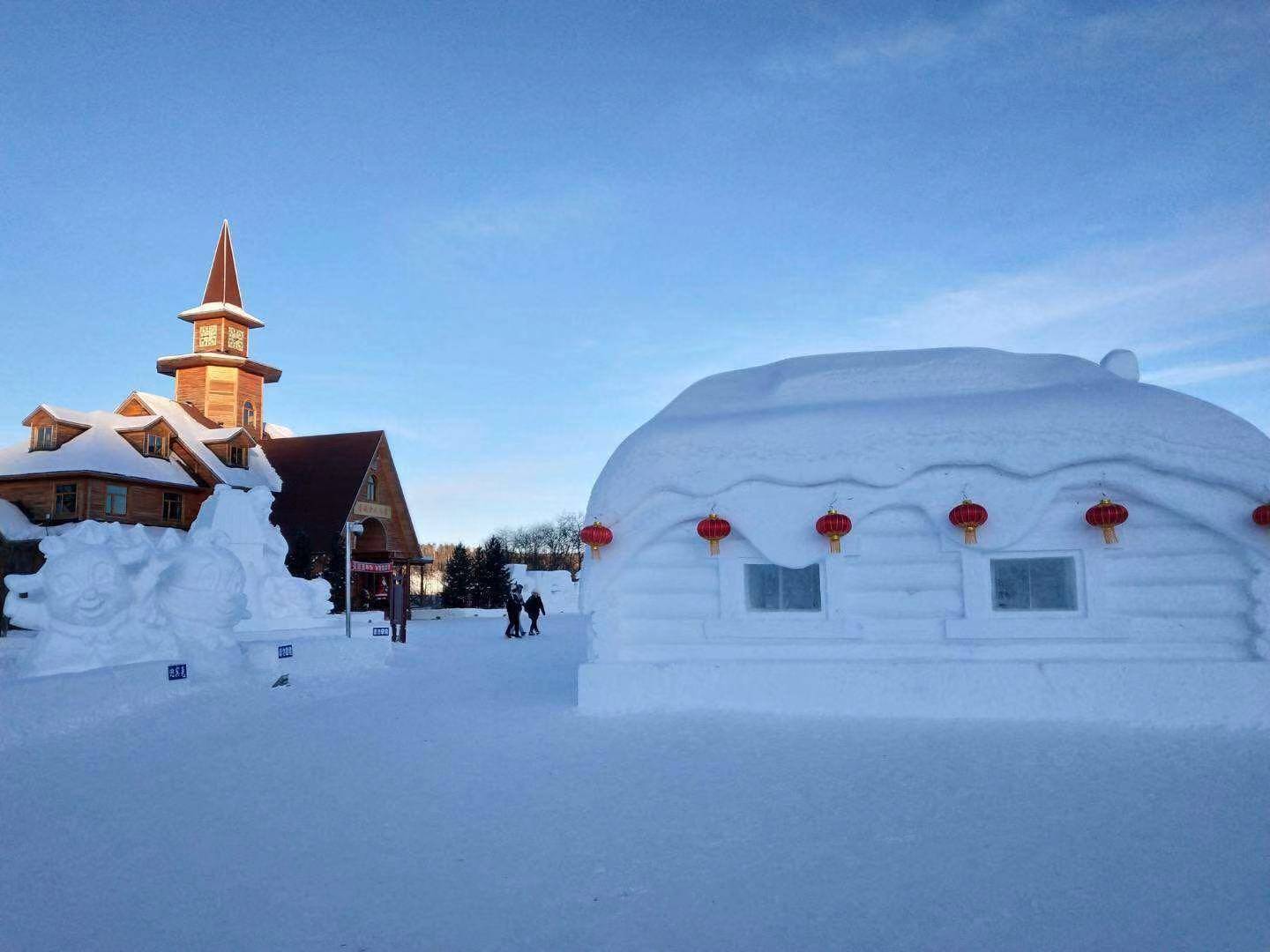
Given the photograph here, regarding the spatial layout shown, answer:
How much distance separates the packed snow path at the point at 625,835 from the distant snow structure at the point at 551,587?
83.4 ft

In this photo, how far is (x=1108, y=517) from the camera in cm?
809

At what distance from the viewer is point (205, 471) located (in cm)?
2856

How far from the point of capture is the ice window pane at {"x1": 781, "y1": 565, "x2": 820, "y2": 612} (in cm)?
910

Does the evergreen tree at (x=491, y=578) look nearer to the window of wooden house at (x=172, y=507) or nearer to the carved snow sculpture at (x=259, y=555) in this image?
the window of wooden house at (x=172, y=507)

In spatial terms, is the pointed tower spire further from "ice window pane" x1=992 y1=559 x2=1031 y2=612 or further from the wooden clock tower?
"ice window pane" x1=992 y1=559 x2=1031 y2=612

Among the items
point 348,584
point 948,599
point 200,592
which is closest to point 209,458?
point 348,584

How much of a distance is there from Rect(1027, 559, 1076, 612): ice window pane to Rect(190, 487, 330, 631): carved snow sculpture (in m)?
13.1

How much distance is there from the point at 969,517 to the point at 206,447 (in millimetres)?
28812

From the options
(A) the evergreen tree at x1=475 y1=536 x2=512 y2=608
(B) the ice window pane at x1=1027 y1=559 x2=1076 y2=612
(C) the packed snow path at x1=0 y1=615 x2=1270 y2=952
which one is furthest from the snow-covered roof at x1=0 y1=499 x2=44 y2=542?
(B) the ice window pane at x1=1027 y1=559 x2=1076 y2=612

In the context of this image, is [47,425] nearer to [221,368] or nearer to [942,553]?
[221,368]

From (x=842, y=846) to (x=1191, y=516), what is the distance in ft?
18.1

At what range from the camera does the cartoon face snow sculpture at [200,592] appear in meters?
10.3

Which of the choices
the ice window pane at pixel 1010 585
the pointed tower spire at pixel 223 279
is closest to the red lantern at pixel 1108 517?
the ice window pane at pixel 1010 585

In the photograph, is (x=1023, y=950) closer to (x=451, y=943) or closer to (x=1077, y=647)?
(x=451, y=943)
